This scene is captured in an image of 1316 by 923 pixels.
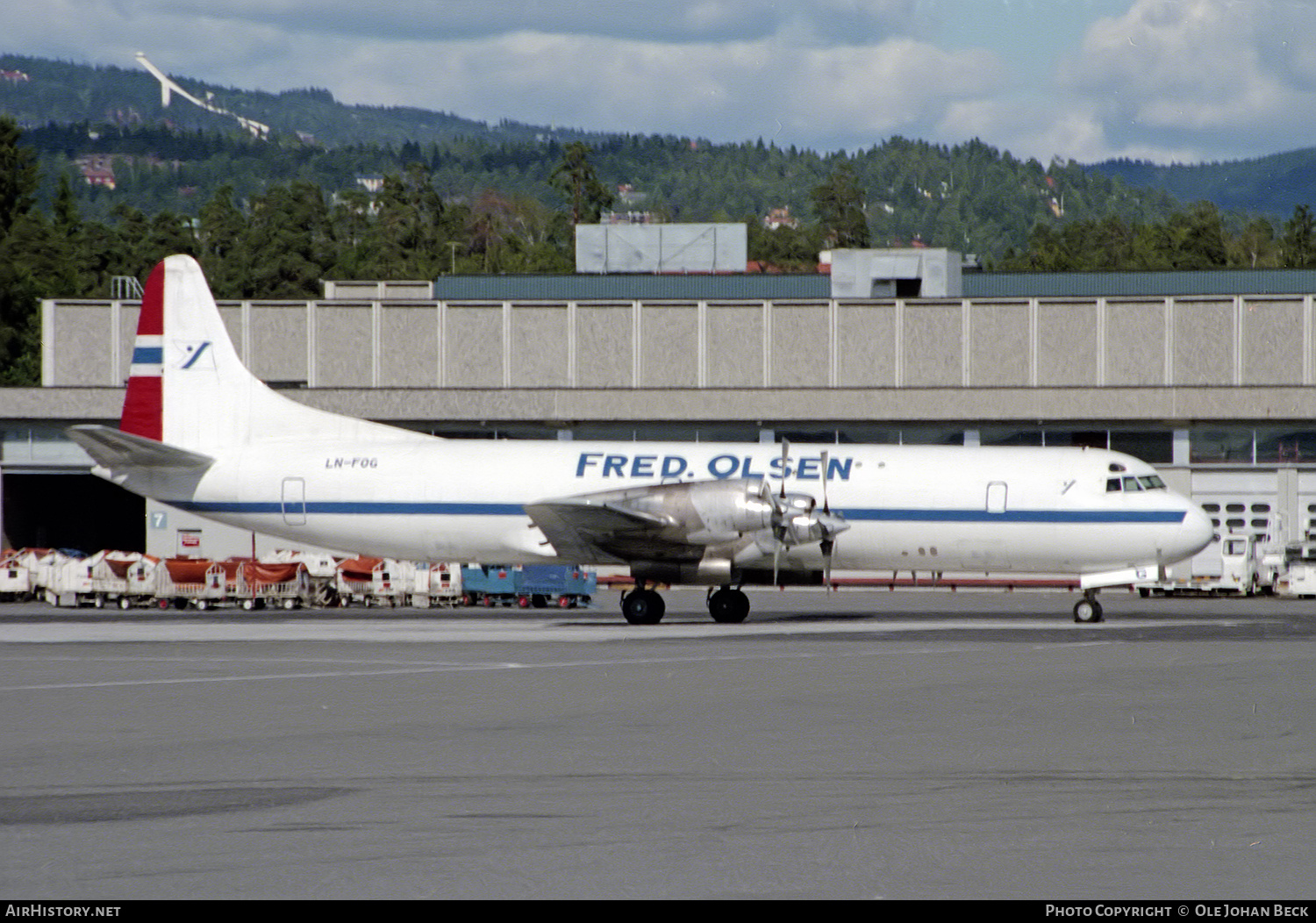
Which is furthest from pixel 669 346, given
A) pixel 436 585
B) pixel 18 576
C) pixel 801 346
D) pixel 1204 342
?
pixel 18 576

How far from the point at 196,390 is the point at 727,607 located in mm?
15868

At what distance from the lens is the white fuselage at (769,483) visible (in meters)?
35.9

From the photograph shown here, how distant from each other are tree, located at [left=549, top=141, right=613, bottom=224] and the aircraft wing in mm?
110300

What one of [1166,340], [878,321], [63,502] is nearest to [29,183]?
[63,502]

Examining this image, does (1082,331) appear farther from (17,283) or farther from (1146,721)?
(17,283)

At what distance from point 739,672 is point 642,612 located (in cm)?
1303

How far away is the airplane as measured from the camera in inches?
1399

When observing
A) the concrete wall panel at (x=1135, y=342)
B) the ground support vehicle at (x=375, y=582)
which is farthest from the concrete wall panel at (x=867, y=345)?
the ground support vehicle at (x=375, y=582)

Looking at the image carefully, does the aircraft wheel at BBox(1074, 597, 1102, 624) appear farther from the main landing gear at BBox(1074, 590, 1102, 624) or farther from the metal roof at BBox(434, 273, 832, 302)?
the metal roof at BBox(434, 273, 832, 302)

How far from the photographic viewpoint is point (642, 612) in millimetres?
36188

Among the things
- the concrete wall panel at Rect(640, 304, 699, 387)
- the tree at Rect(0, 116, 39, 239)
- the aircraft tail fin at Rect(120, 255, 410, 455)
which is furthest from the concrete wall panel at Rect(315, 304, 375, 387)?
the tree at Rect(0, 116, 39, 239)

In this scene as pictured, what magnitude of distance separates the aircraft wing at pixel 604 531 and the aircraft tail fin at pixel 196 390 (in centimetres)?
655

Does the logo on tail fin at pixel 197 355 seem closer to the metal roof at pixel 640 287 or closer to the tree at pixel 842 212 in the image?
the metal roof at pixel 640 287

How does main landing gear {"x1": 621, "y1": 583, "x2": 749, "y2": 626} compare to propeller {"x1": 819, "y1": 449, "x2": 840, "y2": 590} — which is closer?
propeller {"x1": 819, "y1": 449, "x2": 840, "y2": 590}
